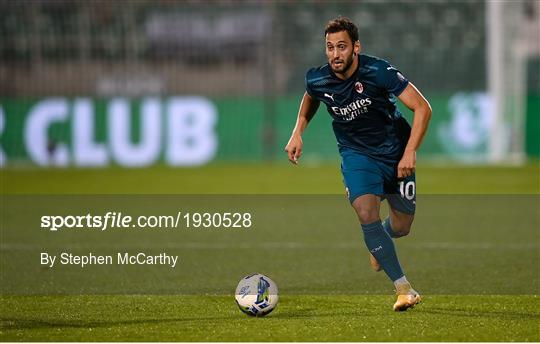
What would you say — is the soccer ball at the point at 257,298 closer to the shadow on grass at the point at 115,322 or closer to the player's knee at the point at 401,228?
the shadow on grass at the point at 115,322

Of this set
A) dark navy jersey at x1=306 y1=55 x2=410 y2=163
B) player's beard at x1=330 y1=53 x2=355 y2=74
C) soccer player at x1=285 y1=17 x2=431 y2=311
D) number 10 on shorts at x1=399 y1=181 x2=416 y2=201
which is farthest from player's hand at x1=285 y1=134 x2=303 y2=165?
number 10 on shorts at x1=399 y1=181 x2=416 y2=201

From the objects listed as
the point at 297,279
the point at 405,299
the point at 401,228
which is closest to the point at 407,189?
the point at 401,228

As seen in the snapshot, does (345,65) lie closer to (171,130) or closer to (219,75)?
(171,130)

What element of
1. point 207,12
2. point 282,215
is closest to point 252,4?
point 207,12

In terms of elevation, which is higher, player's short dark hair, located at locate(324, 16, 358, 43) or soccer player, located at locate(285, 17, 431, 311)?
player's short dark hair, located at locate(324, 16, 358, 43)

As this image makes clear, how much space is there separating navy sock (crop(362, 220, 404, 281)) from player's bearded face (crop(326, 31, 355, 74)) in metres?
1.05

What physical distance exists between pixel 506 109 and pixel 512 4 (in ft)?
7.55

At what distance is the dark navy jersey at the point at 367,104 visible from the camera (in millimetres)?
7363

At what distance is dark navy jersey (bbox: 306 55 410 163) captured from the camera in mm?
7363

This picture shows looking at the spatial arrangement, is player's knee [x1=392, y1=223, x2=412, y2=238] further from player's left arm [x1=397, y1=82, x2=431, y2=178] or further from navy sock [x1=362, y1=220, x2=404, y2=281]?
player's left arm [x1=397, y1=82, x2=431, y2=178]

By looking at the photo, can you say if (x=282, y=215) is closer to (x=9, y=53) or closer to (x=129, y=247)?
(x=129, y=247)

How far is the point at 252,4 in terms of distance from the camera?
2688 centimetres

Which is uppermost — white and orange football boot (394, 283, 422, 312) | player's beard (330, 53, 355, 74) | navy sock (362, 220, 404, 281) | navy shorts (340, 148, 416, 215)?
player's beard (330, 53, 355, 74)

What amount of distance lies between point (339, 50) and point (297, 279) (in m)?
2.38
